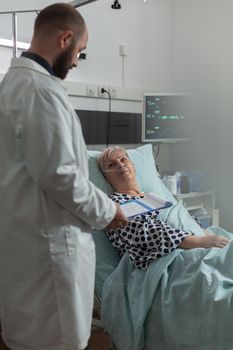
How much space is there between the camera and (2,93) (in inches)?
45.3

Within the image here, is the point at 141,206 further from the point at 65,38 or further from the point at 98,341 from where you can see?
the point at 98,341

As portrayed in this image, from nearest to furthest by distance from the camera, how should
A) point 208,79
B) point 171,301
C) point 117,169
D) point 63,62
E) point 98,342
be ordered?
1. point 63,62
2. point 171,301
3. point 117,169
4. point 98,342
5. point 208,79

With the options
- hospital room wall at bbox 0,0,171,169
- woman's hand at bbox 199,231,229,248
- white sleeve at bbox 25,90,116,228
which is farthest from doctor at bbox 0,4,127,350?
hospital room wall at bbox 0,0,171,169

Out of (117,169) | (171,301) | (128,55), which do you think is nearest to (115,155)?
(117,169)

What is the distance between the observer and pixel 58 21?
44.6 inches

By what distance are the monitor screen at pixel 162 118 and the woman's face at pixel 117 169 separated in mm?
1056

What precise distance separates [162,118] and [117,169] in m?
1.22

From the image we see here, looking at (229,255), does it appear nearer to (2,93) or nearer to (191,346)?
(191,346)

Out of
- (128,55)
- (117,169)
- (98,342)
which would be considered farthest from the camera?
(128,55)

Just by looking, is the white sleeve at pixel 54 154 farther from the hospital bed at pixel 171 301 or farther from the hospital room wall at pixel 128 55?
the hospital room wall at pixel 128 55

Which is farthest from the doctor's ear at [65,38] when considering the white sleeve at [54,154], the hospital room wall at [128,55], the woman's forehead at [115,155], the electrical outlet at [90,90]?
the electrical outlet at [90,90]

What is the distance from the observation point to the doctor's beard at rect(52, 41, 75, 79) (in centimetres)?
116

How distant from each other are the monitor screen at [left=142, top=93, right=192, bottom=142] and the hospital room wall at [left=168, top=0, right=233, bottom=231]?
0.11 meters

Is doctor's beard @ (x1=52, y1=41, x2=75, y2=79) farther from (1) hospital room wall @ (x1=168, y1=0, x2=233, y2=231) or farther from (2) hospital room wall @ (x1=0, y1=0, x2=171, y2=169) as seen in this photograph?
(2) hospital room wall @ (x1=0, y1=0, x2=171, y2=169)
